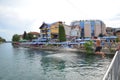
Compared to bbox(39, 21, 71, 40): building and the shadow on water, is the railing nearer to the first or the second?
the shadow on water

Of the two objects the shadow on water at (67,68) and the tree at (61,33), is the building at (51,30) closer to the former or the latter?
the tree at (61,33)

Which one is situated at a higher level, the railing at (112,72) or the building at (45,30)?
the building at (45,30)

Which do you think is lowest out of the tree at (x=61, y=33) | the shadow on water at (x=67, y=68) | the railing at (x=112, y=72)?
the shadow on water at (x=67, y=68)

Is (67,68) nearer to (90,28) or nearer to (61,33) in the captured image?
(61,33)

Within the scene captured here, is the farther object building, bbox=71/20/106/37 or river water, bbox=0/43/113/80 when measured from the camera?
building, bbox=71/20/106/37

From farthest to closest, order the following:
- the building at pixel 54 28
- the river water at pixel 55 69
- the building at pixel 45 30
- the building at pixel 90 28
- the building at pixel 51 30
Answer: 1. the building at pixel 90 28
2. the building at pixel 45 30
3. the building at pixel 51 30
4. the building at pixel 54 28
5. the river water at pixel 55 69

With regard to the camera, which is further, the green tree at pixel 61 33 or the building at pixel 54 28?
the building at pixel 54 28

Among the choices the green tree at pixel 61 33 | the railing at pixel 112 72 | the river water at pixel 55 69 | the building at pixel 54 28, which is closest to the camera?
the railing at pixel 112 72

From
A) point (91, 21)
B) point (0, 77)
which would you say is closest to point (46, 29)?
point (91, 21)

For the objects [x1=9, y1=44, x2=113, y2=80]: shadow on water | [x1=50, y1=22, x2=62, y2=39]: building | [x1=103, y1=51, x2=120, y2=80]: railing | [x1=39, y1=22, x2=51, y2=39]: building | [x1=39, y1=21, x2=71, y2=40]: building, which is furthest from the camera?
[x1=39, y1=22, x2=51, y2=39]: building

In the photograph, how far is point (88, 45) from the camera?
6078 cm

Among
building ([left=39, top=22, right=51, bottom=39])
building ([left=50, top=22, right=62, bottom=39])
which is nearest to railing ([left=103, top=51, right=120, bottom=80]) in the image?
A: building ([left=50, top=22, right=62, bottom=39])

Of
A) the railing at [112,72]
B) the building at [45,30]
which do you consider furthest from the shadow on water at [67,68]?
the building at [45,30]

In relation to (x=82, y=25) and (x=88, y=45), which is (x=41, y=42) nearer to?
(x=82, y=25)
